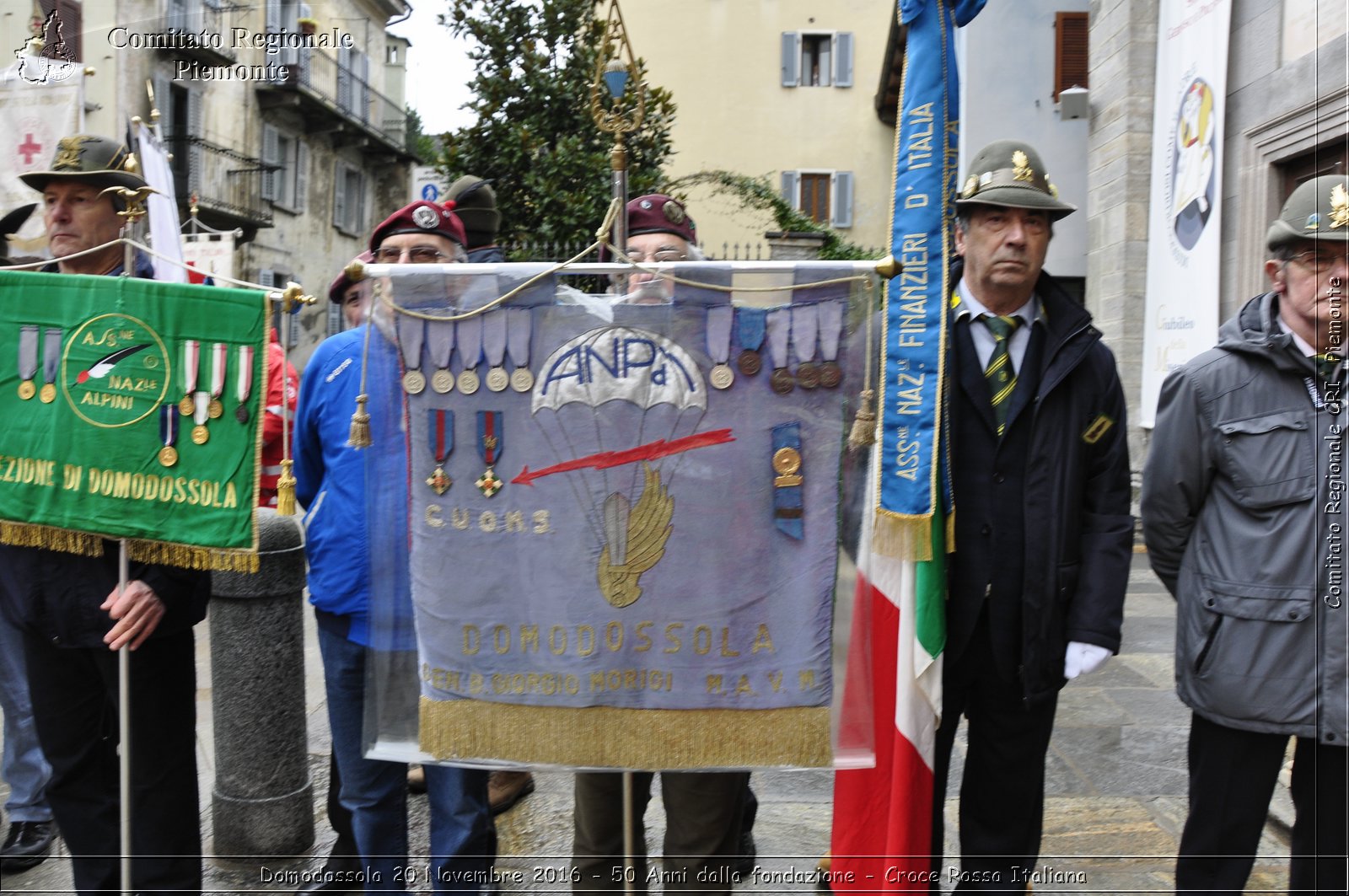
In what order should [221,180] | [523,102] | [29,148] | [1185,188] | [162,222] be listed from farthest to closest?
[221,180]
[523,102]
[1185,188]
[29,148]
[162,222]

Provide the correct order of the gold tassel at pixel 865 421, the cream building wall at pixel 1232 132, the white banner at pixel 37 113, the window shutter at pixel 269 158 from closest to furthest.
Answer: the gold tassel at pixel 865 421
the white banner at pixel 37 113
the cream building wall at pixel 1232 132
the window shutter at pixel 269 158

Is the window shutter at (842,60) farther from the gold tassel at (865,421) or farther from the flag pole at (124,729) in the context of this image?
the gold tassel at (865,421)

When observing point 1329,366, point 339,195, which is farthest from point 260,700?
point 339,195

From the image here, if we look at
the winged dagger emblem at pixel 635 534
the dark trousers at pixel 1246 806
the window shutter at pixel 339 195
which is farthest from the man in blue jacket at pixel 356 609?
the window shutter at pixel 339 195

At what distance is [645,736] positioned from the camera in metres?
2.57

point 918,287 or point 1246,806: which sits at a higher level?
point 918,287

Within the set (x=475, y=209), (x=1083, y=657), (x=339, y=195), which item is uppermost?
(x=339, y=195)

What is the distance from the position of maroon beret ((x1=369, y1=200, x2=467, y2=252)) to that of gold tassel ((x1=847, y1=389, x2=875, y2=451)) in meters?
1.54

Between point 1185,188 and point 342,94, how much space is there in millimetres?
24998

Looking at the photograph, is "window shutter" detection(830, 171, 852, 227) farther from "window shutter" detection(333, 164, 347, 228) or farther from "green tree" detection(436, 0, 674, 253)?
"window shutter" detection(333, 164, 347, 228)

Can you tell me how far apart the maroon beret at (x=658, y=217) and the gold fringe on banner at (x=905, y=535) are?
1.45 m

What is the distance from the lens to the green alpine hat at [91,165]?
313cm

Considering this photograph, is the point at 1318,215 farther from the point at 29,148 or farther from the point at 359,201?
the point at 359,201

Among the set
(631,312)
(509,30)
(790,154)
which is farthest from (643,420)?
(790,154)
